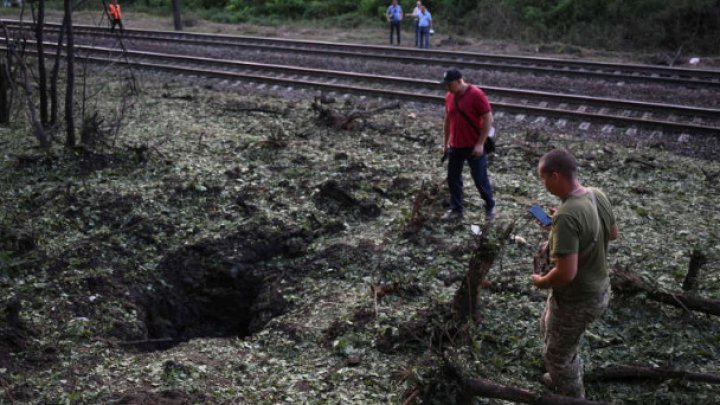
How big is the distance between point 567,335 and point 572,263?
0.74 m

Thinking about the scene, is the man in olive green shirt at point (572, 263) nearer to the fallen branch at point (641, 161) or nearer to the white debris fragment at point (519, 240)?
the white debris fragment at point (519, 240)

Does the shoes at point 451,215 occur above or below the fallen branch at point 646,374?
above

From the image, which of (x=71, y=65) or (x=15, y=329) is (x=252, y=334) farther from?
(x=71, y=65)

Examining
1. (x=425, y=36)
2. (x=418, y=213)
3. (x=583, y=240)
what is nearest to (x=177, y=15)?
(x=425, y=36)

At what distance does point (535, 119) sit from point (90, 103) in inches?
344

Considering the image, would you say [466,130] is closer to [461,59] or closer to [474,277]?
[474,277]

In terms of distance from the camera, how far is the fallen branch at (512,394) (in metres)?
5.30

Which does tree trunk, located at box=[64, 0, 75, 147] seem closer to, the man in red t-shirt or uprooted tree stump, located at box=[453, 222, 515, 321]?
the man in red t-shirt

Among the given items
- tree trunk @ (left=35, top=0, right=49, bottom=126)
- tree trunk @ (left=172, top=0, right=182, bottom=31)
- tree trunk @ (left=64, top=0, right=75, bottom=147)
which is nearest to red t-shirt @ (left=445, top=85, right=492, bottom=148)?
tree trunk @ (left=64, top=0, right=75, bottom=147)

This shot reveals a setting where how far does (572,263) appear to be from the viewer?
4.98 m

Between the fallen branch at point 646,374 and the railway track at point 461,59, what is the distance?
11007 millimetres

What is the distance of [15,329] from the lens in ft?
21.4

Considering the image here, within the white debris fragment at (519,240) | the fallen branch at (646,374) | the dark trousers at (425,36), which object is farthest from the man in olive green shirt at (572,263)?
the dark trousers at (425,36)

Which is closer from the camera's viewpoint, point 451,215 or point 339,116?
point 451,215
